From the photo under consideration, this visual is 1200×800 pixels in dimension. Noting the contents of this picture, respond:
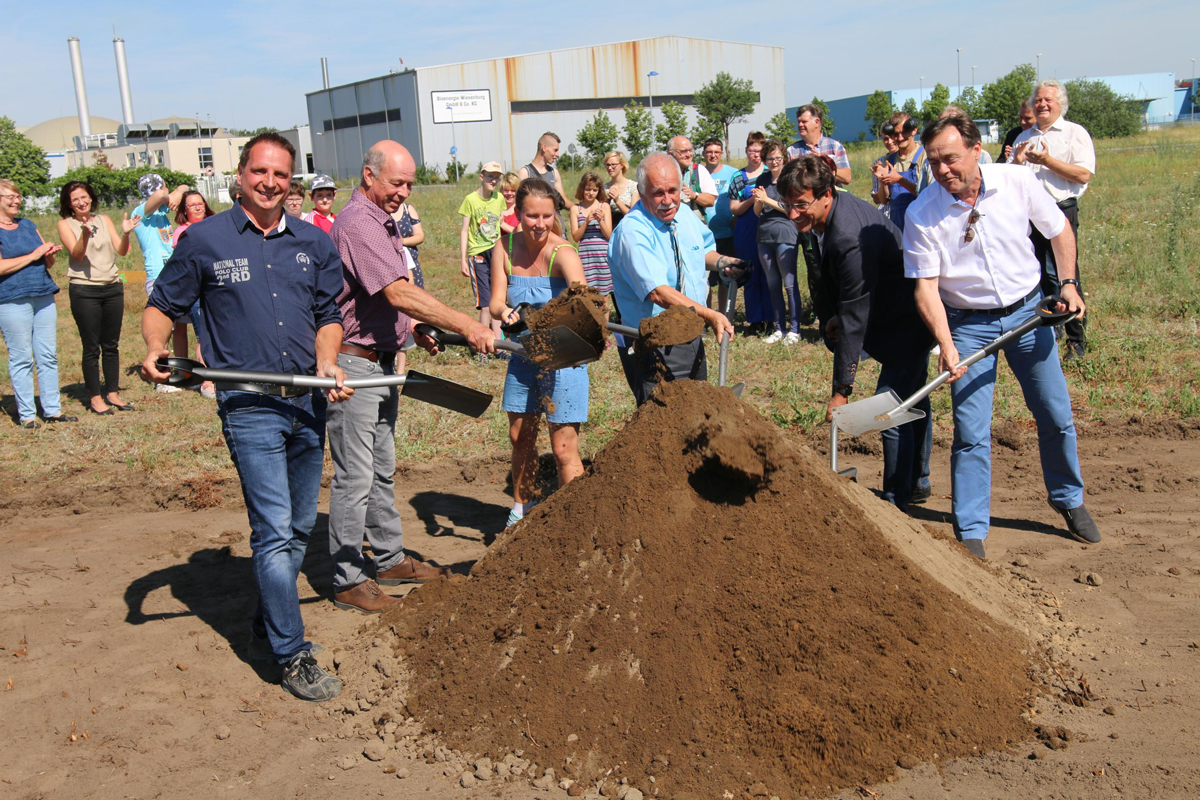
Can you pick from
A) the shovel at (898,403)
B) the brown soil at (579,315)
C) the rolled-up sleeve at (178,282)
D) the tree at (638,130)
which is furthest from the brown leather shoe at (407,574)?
the tree at (638,130)

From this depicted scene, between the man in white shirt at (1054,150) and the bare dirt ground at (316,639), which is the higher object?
the man in white shirt at (1054,150)

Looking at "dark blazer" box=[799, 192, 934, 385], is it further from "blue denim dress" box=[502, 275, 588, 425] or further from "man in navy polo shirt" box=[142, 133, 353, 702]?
"man in navy polo shirt" box=[142, 133, 353, 702]

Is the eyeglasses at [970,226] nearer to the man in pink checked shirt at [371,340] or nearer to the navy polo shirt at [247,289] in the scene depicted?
the man in pink checked shirt at [371,340]

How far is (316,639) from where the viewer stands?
4.14m

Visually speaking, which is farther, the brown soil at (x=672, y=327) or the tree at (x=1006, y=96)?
the tree at (x=1006, y=96)

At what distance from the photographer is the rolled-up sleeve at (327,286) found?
3.66 metres

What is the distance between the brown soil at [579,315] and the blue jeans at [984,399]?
1802mm

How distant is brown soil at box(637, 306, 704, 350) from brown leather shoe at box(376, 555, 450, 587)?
168 cm

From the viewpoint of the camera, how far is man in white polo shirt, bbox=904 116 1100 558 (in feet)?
13.9

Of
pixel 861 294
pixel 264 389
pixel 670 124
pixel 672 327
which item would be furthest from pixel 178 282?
pixel 670 124

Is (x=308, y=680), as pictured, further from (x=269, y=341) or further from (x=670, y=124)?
(x=670, y=124)

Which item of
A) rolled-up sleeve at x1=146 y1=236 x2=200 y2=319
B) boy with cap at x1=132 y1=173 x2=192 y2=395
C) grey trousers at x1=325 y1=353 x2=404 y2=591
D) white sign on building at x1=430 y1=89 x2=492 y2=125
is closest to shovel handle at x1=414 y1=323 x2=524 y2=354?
grey trousers at x1=325 y1=353 x2=404 y2=591

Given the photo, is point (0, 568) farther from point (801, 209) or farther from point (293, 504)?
point (801, 209)

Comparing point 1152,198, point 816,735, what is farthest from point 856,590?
point 1152,198
